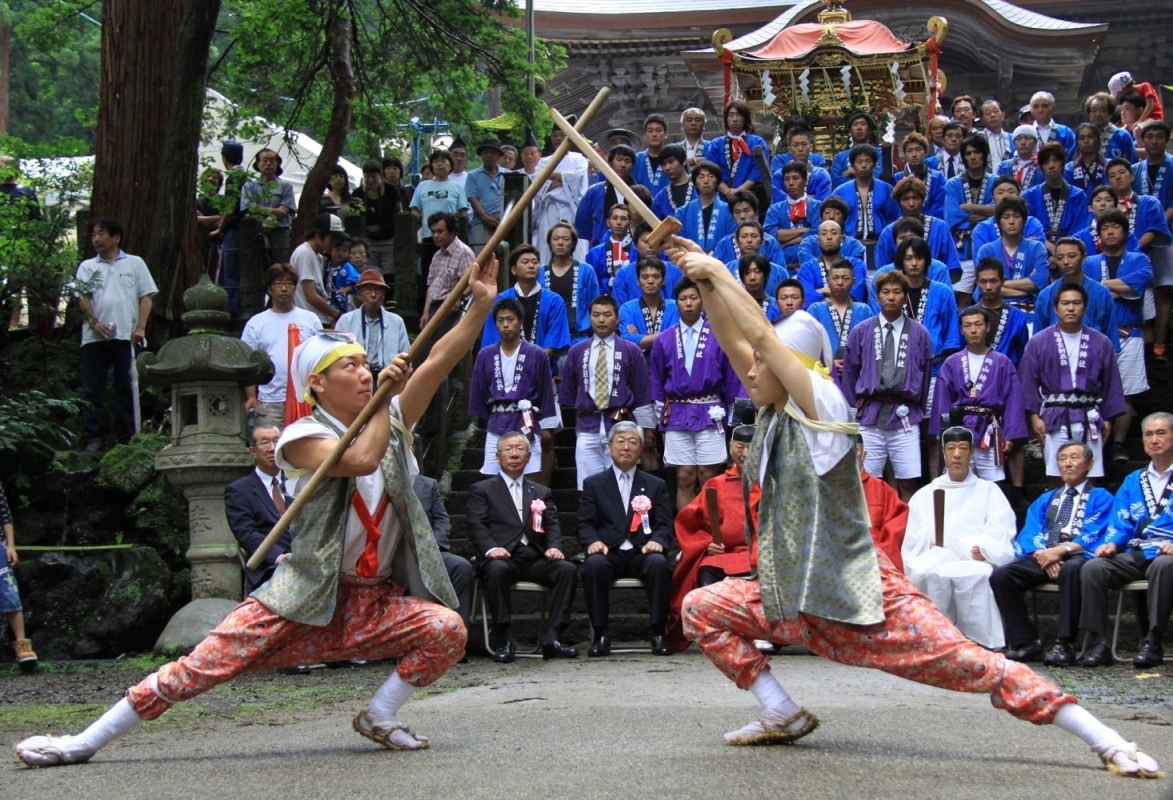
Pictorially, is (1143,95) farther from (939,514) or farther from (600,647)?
(600,647)

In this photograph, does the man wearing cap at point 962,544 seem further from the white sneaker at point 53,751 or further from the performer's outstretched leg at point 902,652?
the white sneaker at point 53,751

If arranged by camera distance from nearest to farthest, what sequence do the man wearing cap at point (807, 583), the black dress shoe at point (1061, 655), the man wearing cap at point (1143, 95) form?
the man wearing cap at point (807, 583), the black dress shoe at point (1061, 655), the man wearing cap at point (1143, 95)

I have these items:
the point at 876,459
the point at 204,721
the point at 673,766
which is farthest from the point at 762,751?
the point at 876,459

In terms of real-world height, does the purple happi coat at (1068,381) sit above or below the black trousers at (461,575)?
above

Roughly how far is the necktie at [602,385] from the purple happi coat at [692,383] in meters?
0.38

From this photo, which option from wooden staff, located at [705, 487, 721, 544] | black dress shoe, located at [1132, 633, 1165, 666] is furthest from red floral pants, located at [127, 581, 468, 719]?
black dress shoe, located at [1132, 633, 1165, 666]

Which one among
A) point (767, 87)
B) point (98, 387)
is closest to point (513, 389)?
point (98, 387)

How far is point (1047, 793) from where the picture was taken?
4086 millimetres

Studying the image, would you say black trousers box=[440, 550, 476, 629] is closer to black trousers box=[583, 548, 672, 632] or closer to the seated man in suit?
the seated man in suit

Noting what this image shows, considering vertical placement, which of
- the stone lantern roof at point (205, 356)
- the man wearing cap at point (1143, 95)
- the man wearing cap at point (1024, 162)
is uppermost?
the man wearing cap at point (1143, 95)

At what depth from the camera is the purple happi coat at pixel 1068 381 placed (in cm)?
945

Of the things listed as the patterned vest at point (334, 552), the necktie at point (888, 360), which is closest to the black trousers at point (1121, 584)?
the necktie at point (888, 360)

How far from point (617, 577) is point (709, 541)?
26.3 inches

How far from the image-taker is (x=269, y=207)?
13883mm
